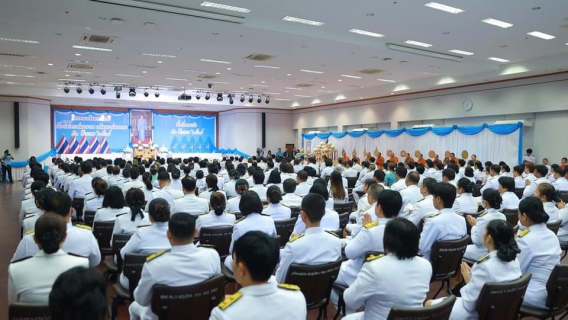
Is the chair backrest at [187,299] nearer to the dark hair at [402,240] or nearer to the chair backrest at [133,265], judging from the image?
the chair backrest at [133,265]

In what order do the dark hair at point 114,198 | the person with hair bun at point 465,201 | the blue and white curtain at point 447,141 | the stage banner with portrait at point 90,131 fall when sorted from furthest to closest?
1. the stage banner with portrait at point 90,131
2. the blue and white curtain at point 447,141
3. the person with hair bun at point 465,201
4. the dark hair at point 114,198

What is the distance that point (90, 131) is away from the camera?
2317 centimetres

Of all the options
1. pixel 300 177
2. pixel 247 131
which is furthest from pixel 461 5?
pixel 247 131

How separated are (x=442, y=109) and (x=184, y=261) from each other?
16.1 m

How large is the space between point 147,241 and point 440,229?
2744mm

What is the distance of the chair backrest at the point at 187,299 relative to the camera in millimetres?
2355

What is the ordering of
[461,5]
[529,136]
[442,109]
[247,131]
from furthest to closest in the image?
[247,131] < [442,109] < [529,136] < [461,5]

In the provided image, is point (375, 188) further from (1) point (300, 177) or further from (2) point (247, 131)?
(2) point (247, 131)

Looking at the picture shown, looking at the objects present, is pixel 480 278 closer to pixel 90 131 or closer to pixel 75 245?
pixel 75 245

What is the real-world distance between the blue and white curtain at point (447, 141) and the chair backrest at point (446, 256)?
36.5 feet

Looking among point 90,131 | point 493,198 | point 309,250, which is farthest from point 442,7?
point 90,131

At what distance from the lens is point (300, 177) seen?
7.18 m

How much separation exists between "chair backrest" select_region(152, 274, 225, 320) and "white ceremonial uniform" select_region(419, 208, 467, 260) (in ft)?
7.36

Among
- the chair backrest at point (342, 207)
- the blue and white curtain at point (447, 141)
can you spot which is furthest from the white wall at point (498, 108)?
the chair backrest at point (342, 207)
